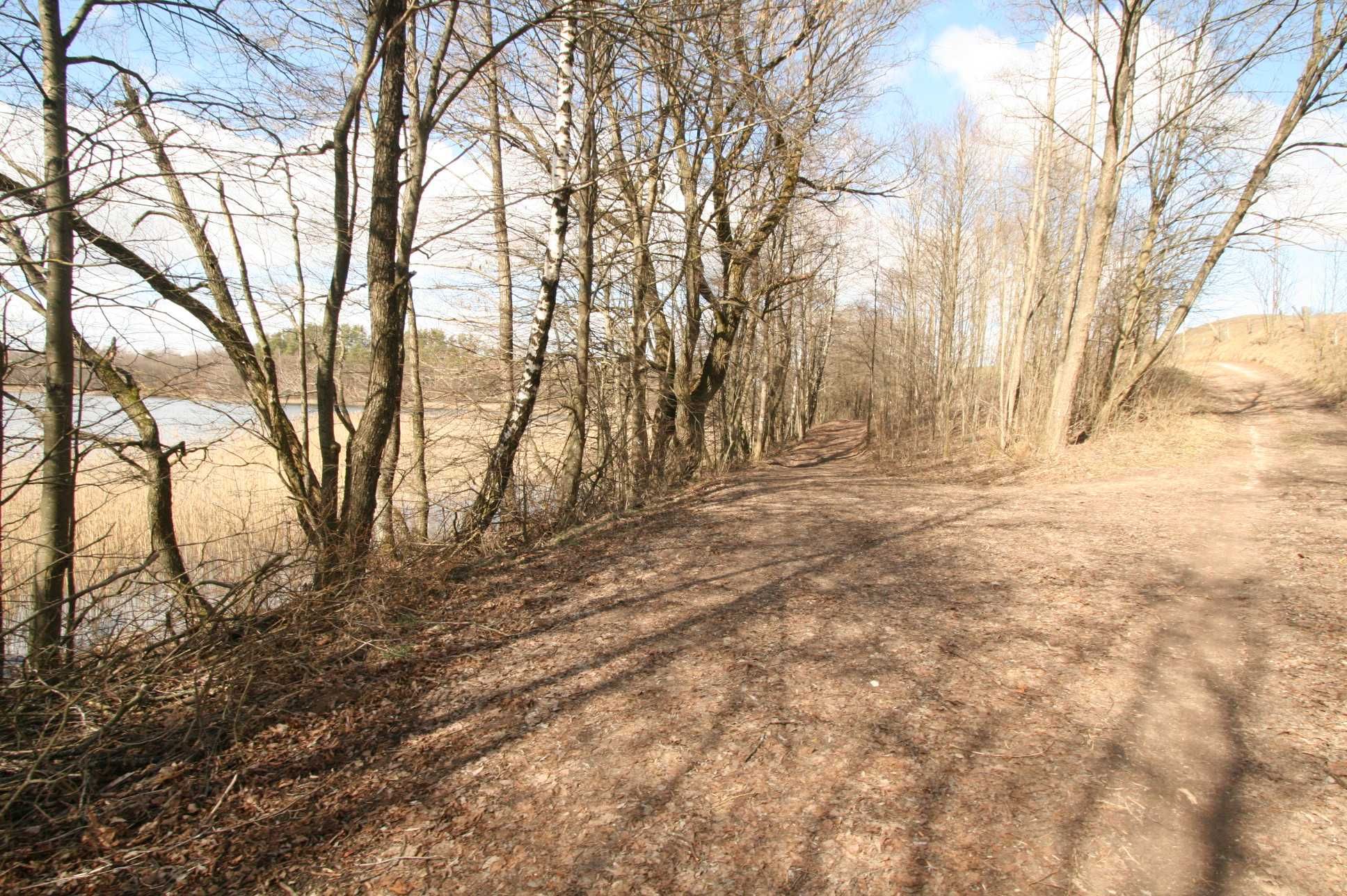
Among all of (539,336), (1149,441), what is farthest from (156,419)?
(1149,441)

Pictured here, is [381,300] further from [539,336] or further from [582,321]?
[582,321]

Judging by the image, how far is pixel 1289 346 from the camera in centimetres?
2842

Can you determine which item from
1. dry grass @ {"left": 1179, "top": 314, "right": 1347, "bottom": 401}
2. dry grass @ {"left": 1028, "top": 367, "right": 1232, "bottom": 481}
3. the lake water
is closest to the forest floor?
the lake water

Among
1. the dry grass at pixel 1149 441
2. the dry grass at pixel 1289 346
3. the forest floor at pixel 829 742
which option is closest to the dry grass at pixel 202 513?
the forest floor at pixel 829 742

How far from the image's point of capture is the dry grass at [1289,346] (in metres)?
19.3

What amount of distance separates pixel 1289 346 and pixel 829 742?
123 ft

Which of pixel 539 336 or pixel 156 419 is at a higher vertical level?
pixel 539 336

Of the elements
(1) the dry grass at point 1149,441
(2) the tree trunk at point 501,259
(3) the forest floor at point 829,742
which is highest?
(2) the tree trunk at point 501,259

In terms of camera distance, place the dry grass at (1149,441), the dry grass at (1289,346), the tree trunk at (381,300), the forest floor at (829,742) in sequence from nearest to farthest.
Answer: the forest floor at (829,742) < the tree trunk at (381,300) < the dry grass at (1149,441) < the dry grass at (1289,346)

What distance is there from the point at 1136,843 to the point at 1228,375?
3197 centimetres

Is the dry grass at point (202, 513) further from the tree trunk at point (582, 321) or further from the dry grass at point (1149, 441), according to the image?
the dry grass at point (1149, 441)

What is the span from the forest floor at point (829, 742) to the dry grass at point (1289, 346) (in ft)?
63.1

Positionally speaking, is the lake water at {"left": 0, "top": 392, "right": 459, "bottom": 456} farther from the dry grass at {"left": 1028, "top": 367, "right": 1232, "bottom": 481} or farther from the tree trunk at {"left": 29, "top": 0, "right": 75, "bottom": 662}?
the dry grass at {"left": 1028, "top": 367, "right": 1232, "bottom": 481}

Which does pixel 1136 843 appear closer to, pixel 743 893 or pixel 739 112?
pixel 743 893
